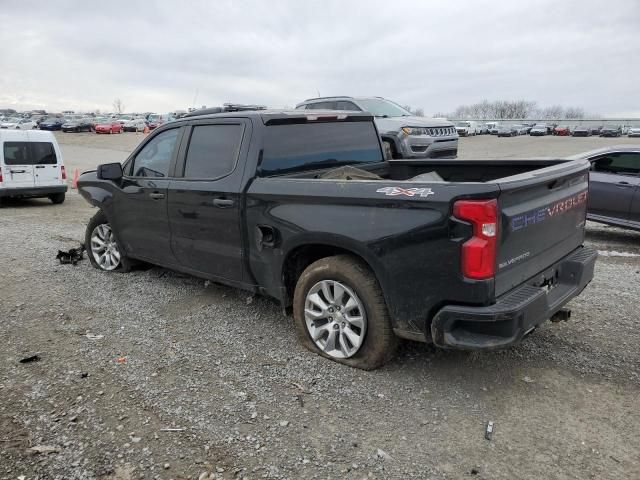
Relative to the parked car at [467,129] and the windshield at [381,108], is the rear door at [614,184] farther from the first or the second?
the parked car at [467,129]

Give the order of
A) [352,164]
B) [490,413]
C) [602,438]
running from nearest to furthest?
[602,438] → [490,413] → [352,164]

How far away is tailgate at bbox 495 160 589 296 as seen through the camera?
307 cm

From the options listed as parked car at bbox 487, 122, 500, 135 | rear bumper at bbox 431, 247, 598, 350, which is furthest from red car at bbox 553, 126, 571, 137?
rear bumper at bbox 431, 247, 598, 350

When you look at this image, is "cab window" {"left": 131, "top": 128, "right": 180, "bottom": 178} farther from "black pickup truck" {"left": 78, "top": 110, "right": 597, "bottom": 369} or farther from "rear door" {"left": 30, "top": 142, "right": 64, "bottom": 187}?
"rear door" {"left": 30, "top": 142, "right": 64, "bottom": 187}

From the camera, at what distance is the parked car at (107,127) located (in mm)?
49969

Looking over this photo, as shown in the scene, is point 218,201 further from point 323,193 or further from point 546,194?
point 546,194

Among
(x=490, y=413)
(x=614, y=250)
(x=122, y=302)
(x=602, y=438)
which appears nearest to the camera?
(x=602, y=438)

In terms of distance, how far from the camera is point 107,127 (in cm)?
5025

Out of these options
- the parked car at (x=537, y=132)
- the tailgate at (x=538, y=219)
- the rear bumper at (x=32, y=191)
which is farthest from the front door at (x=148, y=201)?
the parked car at (x=537, y=132)

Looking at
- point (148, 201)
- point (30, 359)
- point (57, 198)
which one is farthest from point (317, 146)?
point (57, 198)

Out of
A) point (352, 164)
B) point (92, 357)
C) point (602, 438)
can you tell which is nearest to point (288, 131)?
point (352, 164)

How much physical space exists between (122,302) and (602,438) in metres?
4.28

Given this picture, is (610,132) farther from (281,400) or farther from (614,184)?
(281,400)

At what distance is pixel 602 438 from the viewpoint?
2.95 metres
